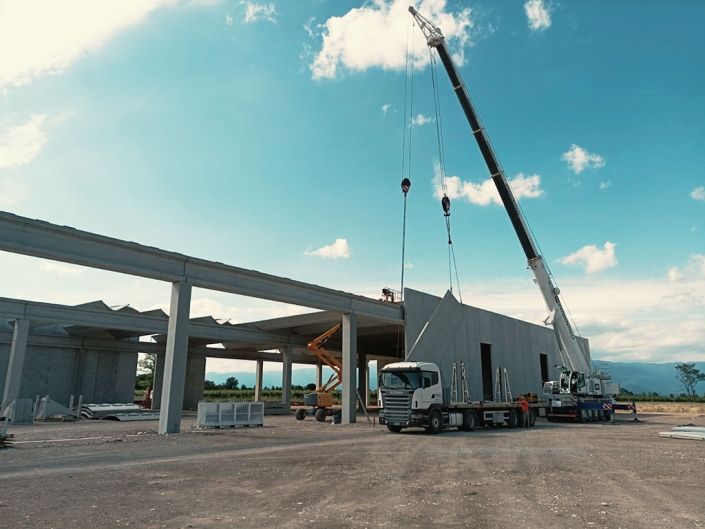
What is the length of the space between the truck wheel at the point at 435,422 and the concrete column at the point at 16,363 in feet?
74.4

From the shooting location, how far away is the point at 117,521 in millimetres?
6996

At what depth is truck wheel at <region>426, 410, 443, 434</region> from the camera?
21353mm

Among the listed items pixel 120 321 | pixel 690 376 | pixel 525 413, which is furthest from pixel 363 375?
pixel 690 376

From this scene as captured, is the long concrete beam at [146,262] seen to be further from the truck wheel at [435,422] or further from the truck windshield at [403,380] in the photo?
the truck wheel at [435,422]

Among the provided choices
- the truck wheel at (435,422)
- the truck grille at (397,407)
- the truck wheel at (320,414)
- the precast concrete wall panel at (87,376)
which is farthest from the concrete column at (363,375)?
the truck grille at (397,407)

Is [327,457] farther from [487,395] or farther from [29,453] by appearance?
[487,395]

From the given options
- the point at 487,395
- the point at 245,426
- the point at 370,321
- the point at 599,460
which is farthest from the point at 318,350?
the point at 599,460

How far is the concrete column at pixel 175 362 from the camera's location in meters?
20.1

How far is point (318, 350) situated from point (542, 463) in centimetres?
2226

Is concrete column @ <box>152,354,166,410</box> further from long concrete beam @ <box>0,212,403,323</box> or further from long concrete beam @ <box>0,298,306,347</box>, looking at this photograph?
long concrete beam @ <box>0,212,403,323</box>

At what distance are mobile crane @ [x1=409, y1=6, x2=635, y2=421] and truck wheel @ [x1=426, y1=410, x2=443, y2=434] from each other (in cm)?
1132

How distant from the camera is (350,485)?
9.58m

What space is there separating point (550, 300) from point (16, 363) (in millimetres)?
31470

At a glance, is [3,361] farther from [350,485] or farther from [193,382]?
[350,485]
